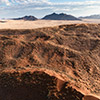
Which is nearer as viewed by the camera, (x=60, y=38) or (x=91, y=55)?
(x=91, y=55)

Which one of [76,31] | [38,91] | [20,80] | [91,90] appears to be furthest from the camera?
[76,31]

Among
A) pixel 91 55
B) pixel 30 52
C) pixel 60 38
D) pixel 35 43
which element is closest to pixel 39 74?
pixel 30 52

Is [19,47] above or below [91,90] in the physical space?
above

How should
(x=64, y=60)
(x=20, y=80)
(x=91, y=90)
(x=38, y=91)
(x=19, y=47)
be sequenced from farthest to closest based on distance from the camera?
(x=19, y=47), (x=64, y=60), (x=91, y=90), (x=20, y=80), (x=38, y=91)

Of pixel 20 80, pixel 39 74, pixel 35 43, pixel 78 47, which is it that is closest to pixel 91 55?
pixel 78 47

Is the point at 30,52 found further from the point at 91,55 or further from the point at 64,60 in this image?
the point at 91,55

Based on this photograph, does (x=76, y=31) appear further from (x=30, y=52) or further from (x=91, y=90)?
(x=91, y=90)

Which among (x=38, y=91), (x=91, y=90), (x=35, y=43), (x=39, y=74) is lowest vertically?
(x=91, y=90)
